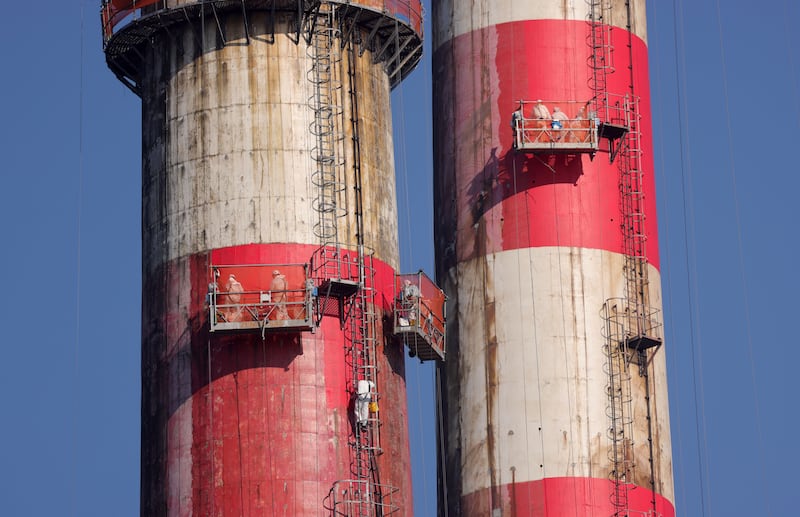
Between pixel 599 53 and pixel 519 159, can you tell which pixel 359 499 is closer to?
pixel 519 159

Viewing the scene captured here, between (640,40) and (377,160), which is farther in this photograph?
(640,40)

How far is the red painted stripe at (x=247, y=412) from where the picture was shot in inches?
3947

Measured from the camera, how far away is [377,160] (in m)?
106

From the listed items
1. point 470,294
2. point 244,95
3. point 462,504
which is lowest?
point 462,504

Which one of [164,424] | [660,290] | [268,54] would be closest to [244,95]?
[268,54]

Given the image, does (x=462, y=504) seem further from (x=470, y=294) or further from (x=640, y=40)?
(x=640, y=40)

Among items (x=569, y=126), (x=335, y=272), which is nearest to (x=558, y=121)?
(x=569, y=126)

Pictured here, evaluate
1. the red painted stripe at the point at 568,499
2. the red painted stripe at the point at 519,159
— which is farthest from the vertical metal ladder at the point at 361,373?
the red painted stripe at the point at 519,159

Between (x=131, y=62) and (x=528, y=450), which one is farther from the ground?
(x=131, y=62)

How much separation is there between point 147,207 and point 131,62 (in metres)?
6.56

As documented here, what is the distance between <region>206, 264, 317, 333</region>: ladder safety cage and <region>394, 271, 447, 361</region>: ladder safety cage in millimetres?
4227

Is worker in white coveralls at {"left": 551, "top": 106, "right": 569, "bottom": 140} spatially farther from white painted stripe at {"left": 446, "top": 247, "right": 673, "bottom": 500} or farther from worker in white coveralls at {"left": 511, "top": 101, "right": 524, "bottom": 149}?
white painted stripe at {"left": 446, "top": 247, "right": 673, "bottom": 500}

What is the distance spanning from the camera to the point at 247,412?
100938 mm

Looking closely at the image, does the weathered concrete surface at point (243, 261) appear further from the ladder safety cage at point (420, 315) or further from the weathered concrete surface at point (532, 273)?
the weathered concrete surface at point (532, 273)
